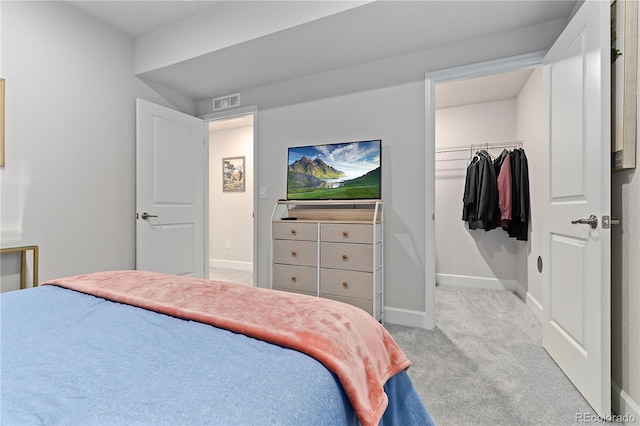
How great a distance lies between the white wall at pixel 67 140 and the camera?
219 cm

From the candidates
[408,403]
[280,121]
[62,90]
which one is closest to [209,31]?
[280,121]

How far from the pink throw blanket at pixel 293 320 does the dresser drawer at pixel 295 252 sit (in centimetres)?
135

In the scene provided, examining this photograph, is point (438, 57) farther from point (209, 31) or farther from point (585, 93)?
point (209, 31)

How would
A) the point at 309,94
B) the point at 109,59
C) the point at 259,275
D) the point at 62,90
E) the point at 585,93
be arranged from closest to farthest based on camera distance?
the point at 585,93
the point at 62,90
the point at 109,59
the point at 309,94
the point at 259,275

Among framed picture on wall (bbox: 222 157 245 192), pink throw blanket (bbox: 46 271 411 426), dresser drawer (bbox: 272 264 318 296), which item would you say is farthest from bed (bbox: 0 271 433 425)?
framed picture on wall (bbox: 222 157 245 192)

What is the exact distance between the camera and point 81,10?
8.37ft

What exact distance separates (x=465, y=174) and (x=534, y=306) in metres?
1.73

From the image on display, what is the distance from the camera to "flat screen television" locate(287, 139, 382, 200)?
2.72 m

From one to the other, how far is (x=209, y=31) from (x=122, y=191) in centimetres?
164

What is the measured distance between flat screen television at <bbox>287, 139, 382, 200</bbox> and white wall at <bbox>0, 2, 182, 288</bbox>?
161 cm

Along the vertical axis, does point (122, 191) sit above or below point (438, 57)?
below

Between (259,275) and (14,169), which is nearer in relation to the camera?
(14,169)

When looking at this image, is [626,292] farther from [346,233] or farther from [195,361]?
[195,361]

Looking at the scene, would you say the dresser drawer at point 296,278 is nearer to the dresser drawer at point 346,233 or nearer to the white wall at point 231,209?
the dresser drawer at point 346,233
